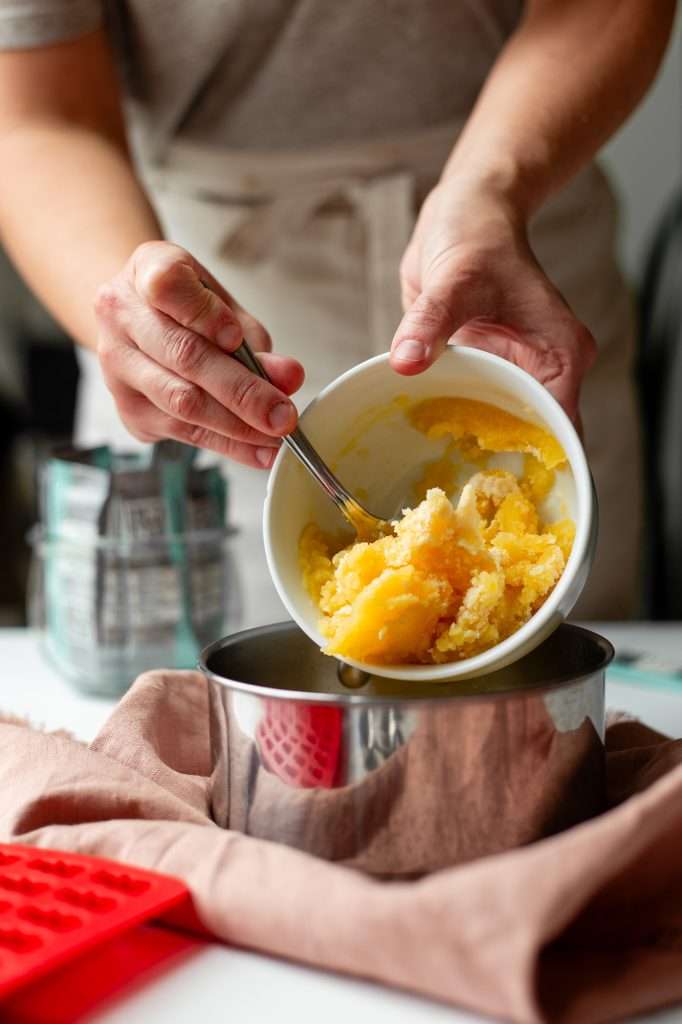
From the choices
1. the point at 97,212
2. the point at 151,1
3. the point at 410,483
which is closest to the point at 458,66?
the point at 151,1

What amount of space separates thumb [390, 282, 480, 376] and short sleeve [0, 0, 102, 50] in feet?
1.58

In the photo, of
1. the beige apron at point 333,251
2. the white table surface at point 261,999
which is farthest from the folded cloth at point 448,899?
the beige apron at point 333,251

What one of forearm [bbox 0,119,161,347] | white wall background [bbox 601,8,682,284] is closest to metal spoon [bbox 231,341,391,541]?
forearm [bbox 0,119,161,347]

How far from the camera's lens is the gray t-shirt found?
3.53ft

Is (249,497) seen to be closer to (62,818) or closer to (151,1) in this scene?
(151,1)

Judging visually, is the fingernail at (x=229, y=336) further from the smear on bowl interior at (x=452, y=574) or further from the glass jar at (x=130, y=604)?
the glass jar at (x=130, y=604)

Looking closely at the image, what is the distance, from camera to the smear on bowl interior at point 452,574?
0.64 meters

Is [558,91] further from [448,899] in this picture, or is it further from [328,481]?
[448,899]

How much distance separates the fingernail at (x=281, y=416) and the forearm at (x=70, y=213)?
250 millimetres

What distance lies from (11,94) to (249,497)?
1.32ft

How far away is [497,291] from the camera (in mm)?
754

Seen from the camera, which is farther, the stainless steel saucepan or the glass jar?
the glass jar

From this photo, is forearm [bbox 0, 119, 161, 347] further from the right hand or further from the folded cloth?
the folded cloth

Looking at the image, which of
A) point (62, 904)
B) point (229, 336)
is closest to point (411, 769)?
point (62, 904)
